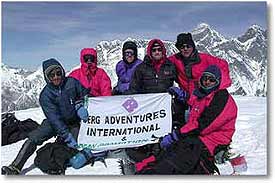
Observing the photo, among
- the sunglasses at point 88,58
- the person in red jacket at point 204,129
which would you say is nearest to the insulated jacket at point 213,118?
the person in red jacket at point 204,129

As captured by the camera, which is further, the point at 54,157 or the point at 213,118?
the point at 54,157

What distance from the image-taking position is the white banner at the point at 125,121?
4363 mm

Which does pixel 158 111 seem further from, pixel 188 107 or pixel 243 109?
pixel 243 109

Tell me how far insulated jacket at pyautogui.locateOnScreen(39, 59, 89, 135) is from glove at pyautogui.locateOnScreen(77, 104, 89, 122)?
4 centimetres

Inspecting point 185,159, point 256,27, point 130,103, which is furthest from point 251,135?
point 130,103

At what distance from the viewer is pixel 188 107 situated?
4.33 m

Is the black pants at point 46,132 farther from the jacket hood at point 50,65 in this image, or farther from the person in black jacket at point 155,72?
the person in black jacket at point 155,72

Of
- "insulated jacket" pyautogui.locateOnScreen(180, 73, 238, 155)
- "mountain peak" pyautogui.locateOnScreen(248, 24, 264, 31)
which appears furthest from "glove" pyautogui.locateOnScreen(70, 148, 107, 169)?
"mountain peak" pyautogui.locateOnScreen(248, 24, 264, 31)

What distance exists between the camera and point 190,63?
14.2 feet

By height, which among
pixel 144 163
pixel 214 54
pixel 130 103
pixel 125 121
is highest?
pixel 214 54

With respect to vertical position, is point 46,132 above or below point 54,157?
above

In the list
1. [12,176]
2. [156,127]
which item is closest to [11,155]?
[12,176]

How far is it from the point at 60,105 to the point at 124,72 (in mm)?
428

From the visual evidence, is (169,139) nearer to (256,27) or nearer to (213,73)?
(213,73)
